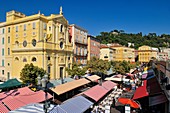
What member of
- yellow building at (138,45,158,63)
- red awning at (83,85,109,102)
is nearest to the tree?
red awning at (83,85,109,102)

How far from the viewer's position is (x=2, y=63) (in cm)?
3834

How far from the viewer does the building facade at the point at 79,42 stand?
42.6 meters

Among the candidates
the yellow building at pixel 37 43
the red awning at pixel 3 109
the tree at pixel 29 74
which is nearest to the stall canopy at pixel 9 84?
the tree at pixel 29 74

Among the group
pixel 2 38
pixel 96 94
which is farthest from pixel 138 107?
pixel 2 38

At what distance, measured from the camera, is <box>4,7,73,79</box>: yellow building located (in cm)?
3234

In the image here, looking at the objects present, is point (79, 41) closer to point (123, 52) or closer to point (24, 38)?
point (24, 38)

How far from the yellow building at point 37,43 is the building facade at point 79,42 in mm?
4165

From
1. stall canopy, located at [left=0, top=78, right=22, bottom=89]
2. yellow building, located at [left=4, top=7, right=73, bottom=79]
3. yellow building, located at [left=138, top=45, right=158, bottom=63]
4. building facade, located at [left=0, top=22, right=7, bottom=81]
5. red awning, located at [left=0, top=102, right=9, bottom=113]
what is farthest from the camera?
yellow building, located at [left=138, top=45, right=158, bottom=63]

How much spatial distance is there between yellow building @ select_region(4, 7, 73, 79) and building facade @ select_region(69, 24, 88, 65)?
416 centimetres

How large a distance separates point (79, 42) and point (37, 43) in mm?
14390

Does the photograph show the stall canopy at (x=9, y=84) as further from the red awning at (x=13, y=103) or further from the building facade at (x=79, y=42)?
the building facade at (x=79, y=42)

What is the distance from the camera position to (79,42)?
44.3 m

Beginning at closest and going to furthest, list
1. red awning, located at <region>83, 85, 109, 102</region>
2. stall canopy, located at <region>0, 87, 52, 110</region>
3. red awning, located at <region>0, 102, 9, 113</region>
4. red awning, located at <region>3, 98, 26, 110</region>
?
red awning, located at <region>0, 102, 9, 113</region>
red awning, located at <region>3, 98, 26, 110</region>
stall canopy, located at <region>0, 87, 52, 110</region>
red awning, located at <region>83, 85, 109, 102</region>

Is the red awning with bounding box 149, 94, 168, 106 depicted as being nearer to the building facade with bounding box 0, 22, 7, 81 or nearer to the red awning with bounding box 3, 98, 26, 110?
the red awning with bounding box 3, 98, 26, 110
